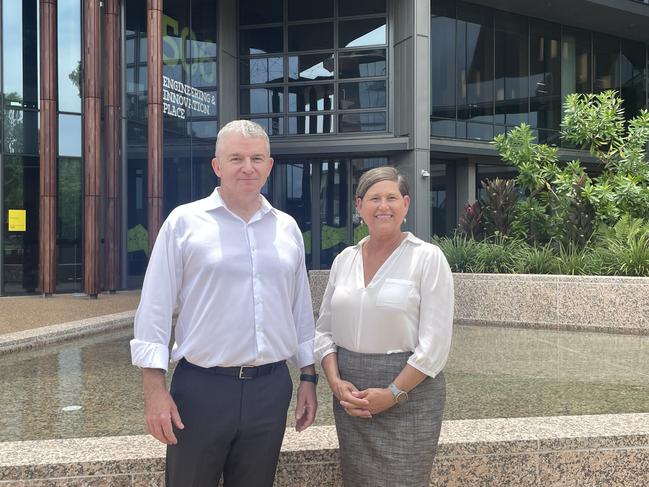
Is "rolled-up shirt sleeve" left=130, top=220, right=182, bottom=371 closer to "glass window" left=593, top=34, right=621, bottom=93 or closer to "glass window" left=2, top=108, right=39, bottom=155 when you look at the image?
"glass window" left=2, top=108, right=39, bottom=155

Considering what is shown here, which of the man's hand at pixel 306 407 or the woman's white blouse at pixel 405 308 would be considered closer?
the woman's white blouse at pixel 405 308

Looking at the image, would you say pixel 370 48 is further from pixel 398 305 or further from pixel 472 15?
pixel 398 305

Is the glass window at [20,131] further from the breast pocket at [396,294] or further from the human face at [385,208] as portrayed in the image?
the breast pocket at [396,294]

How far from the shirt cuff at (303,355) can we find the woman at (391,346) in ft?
0.41

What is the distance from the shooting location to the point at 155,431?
2.25 meters

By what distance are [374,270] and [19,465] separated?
185 cm

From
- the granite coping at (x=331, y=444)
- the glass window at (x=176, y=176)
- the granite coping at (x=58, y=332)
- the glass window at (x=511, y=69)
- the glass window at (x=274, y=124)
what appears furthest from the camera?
the glass window at (x=511, y=69)

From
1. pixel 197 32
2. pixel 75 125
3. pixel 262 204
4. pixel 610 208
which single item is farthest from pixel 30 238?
pixel 262 204

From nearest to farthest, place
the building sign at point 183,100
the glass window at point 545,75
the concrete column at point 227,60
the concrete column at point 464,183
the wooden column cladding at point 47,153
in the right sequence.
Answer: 1. the wooden column cladding at point 47,153
2. the building sign at point 183,100
3. the concrete column at point 227,60
4. the concrete column at point 464,183
5. the glass window at point 545,75

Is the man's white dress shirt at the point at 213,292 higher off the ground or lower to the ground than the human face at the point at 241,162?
lower

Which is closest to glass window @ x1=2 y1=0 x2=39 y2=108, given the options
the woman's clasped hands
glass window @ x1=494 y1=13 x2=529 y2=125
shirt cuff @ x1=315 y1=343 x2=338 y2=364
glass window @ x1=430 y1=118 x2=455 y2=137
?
glass window @ x1=430 y1=118 x2=455 y2=137

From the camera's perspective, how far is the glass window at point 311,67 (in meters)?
20.1

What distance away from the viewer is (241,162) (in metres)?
2.38

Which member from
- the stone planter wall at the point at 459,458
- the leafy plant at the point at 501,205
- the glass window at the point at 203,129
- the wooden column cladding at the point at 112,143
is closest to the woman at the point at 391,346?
the stone planter wall at the point at 459,458
